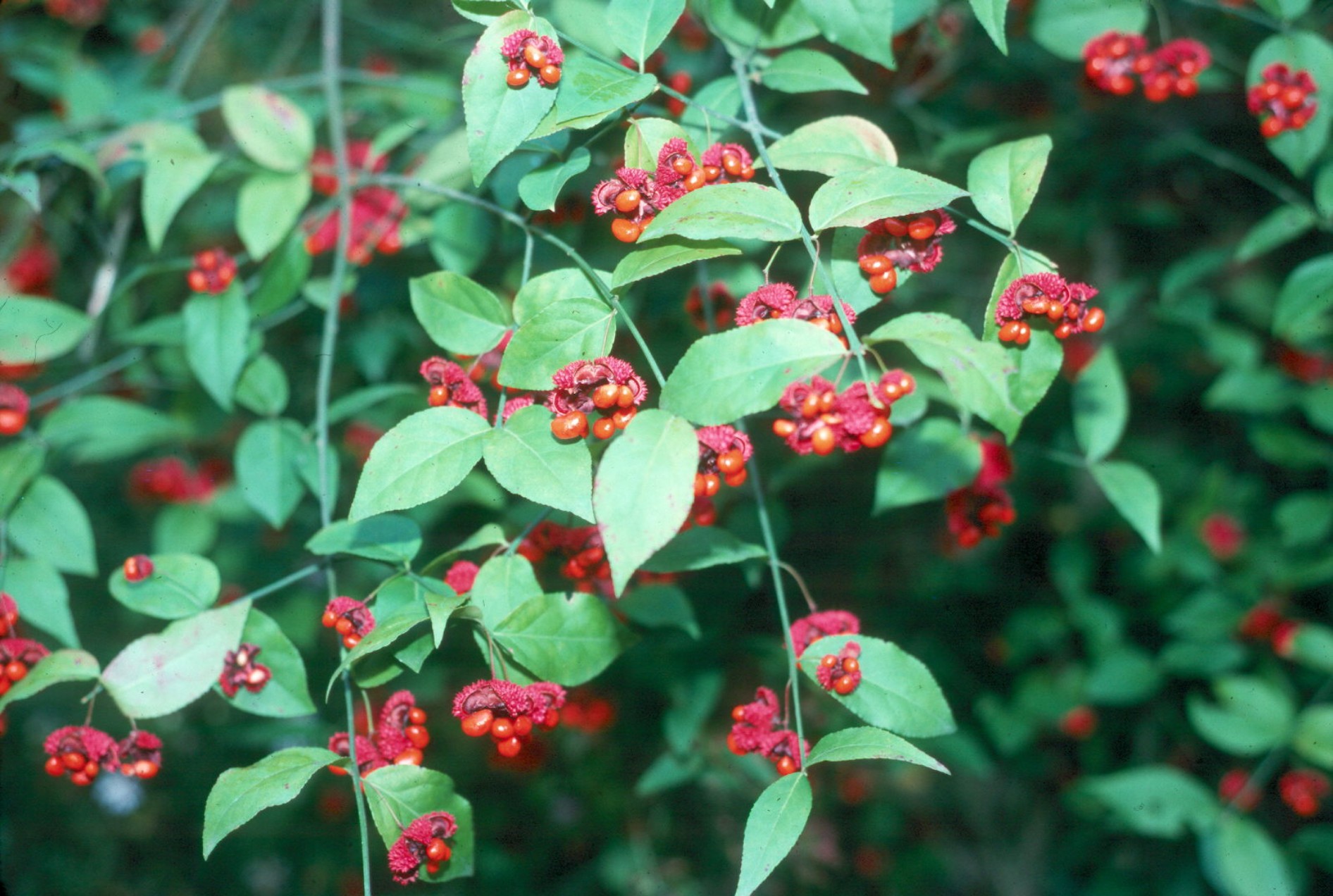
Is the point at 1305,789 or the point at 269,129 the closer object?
the point at 269,129

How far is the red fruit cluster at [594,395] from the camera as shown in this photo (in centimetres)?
111

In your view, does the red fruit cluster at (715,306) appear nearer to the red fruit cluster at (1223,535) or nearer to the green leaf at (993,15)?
the green leaf at (993,15)

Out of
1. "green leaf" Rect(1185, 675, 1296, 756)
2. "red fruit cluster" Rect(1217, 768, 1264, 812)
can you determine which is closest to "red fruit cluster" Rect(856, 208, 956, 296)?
"green leaf" Rect(1185, 675, 1296, 756)

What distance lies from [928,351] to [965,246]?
3.68 metres

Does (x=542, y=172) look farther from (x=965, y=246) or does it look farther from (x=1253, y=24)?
(x=965, y=246)

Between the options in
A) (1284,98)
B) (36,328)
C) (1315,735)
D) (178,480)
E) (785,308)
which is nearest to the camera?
(785,308)

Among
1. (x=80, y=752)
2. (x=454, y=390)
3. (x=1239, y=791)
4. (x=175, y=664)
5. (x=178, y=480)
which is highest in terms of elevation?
(x=454, y=390)

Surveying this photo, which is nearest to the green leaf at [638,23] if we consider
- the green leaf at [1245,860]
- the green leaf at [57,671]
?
the green leaf at [57,671]

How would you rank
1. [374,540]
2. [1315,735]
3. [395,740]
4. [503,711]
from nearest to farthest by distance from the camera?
[503,711]
[395,740]
[374,540]
[1315,735]

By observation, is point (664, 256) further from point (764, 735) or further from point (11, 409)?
point (11, 409)

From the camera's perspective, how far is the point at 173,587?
146cm

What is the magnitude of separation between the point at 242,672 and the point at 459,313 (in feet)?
2.02

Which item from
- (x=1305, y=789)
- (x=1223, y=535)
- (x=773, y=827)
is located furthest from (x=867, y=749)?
(x=1223, y=535)

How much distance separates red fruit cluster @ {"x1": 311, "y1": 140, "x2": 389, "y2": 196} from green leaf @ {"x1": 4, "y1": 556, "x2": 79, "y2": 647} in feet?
2.83
